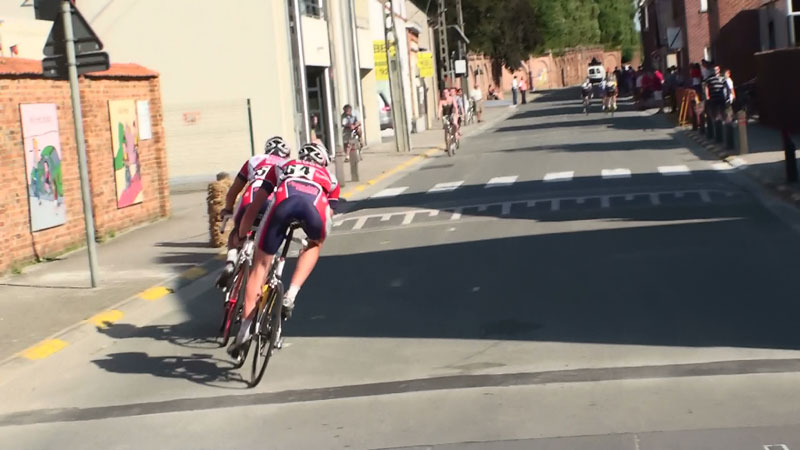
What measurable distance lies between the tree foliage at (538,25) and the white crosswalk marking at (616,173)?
7309cm

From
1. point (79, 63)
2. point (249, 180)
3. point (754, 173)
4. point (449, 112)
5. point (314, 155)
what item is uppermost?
point (79, 63)

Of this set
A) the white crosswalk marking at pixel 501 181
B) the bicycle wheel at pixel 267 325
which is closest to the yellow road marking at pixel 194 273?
the bicycle wheel at pixel 267 325

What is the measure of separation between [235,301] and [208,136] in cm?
2192

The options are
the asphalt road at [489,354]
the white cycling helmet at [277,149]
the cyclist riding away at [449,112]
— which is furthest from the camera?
the cyclist riding away at [449,112]

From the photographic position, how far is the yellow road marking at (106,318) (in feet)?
41.0

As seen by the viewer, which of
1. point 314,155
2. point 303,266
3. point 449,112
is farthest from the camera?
point 449,112

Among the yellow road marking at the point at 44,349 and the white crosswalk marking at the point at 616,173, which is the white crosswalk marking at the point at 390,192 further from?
the yellow road marking at the point at 44,349

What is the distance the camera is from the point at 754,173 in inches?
909

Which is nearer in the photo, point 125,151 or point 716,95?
point 125,151

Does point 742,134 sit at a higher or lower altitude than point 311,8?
lower

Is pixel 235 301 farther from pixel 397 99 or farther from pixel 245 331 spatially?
pixel 397 99

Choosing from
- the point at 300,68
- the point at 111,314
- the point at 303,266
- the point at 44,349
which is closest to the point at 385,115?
the point at 300,68

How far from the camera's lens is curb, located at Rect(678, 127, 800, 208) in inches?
744

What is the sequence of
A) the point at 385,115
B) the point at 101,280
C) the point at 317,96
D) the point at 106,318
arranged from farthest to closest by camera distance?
the point at 385,115, the point at 317,96, the point at 101,280, the point at 106,318
